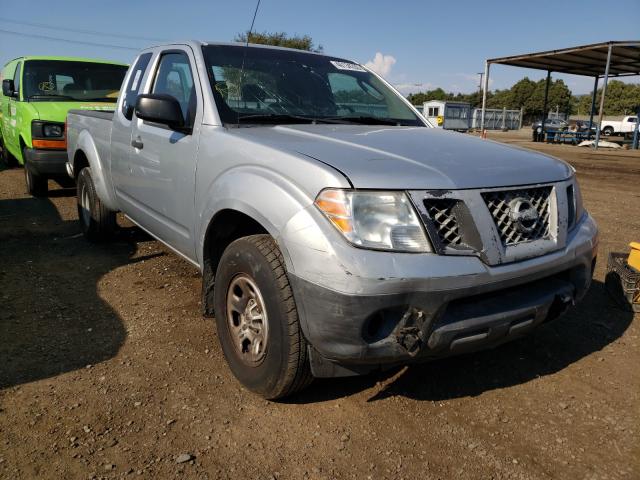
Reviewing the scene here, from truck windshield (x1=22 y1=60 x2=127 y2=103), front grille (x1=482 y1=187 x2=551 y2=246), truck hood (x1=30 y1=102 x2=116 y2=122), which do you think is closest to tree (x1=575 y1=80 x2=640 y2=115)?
truck windshield (x1=22 y1=60 x2=127 y2=103)

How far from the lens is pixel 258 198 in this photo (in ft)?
8.06

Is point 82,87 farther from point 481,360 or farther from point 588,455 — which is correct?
point 588,455

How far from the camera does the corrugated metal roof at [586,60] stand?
21.7 metres

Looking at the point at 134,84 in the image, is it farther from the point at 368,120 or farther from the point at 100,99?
the point at 100,99

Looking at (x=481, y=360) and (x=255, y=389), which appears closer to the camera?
(x=255, y=389)

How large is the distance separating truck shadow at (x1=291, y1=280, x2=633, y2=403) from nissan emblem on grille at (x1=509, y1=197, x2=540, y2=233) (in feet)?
3.20

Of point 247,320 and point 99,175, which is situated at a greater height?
point 99,175

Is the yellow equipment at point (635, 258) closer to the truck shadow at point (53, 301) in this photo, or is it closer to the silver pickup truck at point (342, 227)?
the silver pickup truck at point (342, 227)

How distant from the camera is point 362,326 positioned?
6.84 feet

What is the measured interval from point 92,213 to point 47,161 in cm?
234

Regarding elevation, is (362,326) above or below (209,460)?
above

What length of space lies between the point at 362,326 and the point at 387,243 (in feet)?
1.12

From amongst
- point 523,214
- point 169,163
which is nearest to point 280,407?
point 523,214

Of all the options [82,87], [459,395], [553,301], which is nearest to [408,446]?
[459,395]
